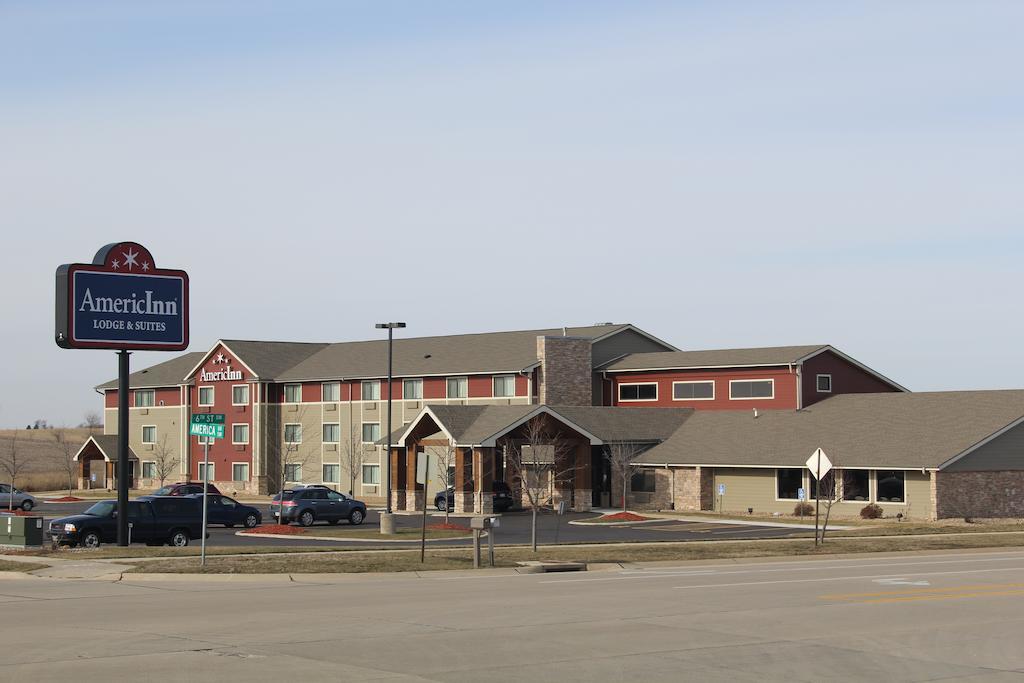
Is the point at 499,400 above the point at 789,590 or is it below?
above

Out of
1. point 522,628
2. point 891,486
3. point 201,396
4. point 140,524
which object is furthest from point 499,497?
point 522,628

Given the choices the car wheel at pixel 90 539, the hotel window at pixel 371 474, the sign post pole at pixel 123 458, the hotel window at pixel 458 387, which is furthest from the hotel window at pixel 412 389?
the car wheel at pixel 90 539

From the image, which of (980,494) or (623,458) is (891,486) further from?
(623,458)

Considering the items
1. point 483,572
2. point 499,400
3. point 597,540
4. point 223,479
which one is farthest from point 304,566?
point 223,479

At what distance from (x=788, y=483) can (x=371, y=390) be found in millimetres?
31100

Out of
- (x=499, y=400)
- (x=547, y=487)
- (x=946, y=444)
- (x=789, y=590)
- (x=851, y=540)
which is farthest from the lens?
(x=499, y=400)

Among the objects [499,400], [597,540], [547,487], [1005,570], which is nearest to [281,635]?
[1005,570]

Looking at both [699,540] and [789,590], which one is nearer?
[789,590]

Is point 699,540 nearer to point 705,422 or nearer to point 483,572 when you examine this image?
point 483,572

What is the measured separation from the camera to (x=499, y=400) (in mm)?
74812

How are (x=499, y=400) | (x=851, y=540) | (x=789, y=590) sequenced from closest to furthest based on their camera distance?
(x=789, y=590), (x=851, y=540), (x=499, y=400)

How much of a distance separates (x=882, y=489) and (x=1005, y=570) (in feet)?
84.8

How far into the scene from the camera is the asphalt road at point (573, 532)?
4169 centimetres

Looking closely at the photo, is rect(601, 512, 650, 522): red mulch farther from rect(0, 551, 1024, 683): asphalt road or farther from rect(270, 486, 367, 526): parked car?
rect(0, 551, 1024, 683): asphalt road
